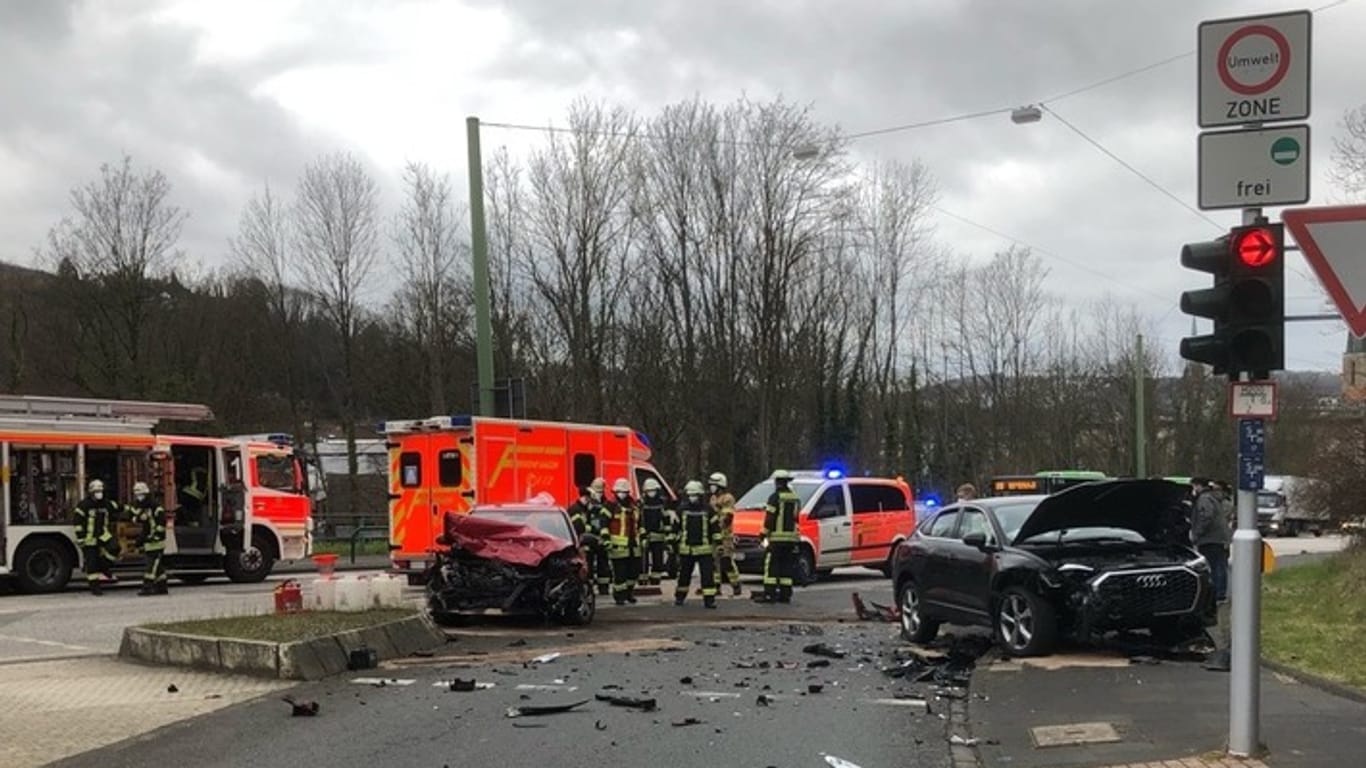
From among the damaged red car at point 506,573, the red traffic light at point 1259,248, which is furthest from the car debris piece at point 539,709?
the red traffic light at point 1259,248

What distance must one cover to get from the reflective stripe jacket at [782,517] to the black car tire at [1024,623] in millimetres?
6556

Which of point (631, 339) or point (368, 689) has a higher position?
point (631, 339)

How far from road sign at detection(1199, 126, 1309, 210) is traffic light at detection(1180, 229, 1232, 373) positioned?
28 centimetres

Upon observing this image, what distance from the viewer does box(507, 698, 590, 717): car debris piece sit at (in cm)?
901

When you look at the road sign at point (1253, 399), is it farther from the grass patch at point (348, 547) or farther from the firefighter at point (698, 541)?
the grass patch at point (348, 547)

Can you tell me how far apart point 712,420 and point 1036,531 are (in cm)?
3209

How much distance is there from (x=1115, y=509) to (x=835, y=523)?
11.2 meters

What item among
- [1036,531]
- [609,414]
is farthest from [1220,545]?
[609,414]

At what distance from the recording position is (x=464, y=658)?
1220 centimetres

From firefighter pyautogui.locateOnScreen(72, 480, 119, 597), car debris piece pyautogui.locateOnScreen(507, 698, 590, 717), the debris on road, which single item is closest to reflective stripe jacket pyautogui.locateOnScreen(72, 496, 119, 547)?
firefighter pyautogui.locateOnScreen(72, 480, 119, 597)

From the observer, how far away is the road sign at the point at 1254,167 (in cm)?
682

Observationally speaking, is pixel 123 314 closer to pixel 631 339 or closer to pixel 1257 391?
pixel 631 339

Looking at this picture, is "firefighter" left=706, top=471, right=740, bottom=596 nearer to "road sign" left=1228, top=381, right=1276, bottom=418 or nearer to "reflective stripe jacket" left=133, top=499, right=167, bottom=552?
"reflective stripe jacket" left=133, top=499, right=167, bottom=552

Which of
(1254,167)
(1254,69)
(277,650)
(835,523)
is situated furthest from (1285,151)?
(835,523)
